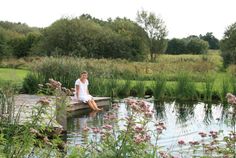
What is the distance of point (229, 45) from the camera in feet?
121

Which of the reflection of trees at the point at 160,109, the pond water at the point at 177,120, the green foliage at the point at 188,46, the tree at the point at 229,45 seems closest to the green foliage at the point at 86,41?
the tree at the point at 229,45

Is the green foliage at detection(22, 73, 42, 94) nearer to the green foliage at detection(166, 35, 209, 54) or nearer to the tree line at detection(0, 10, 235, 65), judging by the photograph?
the tree line at detection(0, 10, 235, 65)

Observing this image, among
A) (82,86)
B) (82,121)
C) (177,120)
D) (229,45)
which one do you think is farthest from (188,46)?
(82,121)

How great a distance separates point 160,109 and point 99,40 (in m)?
23.7

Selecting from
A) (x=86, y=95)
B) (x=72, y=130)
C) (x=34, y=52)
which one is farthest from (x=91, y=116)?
(x=34, y=52)

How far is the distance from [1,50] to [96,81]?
1981 cm

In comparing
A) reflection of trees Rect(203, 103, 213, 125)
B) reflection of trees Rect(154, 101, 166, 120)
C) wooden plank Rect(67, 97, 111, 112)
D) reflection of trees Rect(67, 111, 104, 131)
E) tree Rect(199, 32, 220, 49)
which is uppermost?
tree Rect(199, 32, 220, 49)

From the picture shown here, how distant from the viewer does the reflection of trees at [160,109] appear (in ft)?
44.9

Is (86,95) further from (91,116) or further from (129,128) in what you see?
(129,128)

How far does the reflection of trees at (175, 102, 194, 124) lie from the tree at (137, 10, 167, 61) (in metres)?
26.4

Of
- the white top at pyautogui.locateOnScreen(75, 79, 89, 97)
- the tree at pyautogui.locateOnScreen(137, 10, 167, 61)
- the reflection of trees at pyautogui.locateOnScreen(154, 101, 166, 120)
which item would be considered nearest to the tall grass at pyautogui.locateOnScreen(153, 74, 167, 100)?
the reflection of trees at pyautogui.locateOnScreen(154, 101, 166, 120)

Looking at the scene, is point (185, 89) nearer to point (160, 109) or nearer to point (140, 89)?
point (140, 89)

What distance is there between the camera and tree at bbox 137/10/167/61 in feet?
142

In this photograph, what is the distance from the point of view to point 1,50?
35969 millimetres
